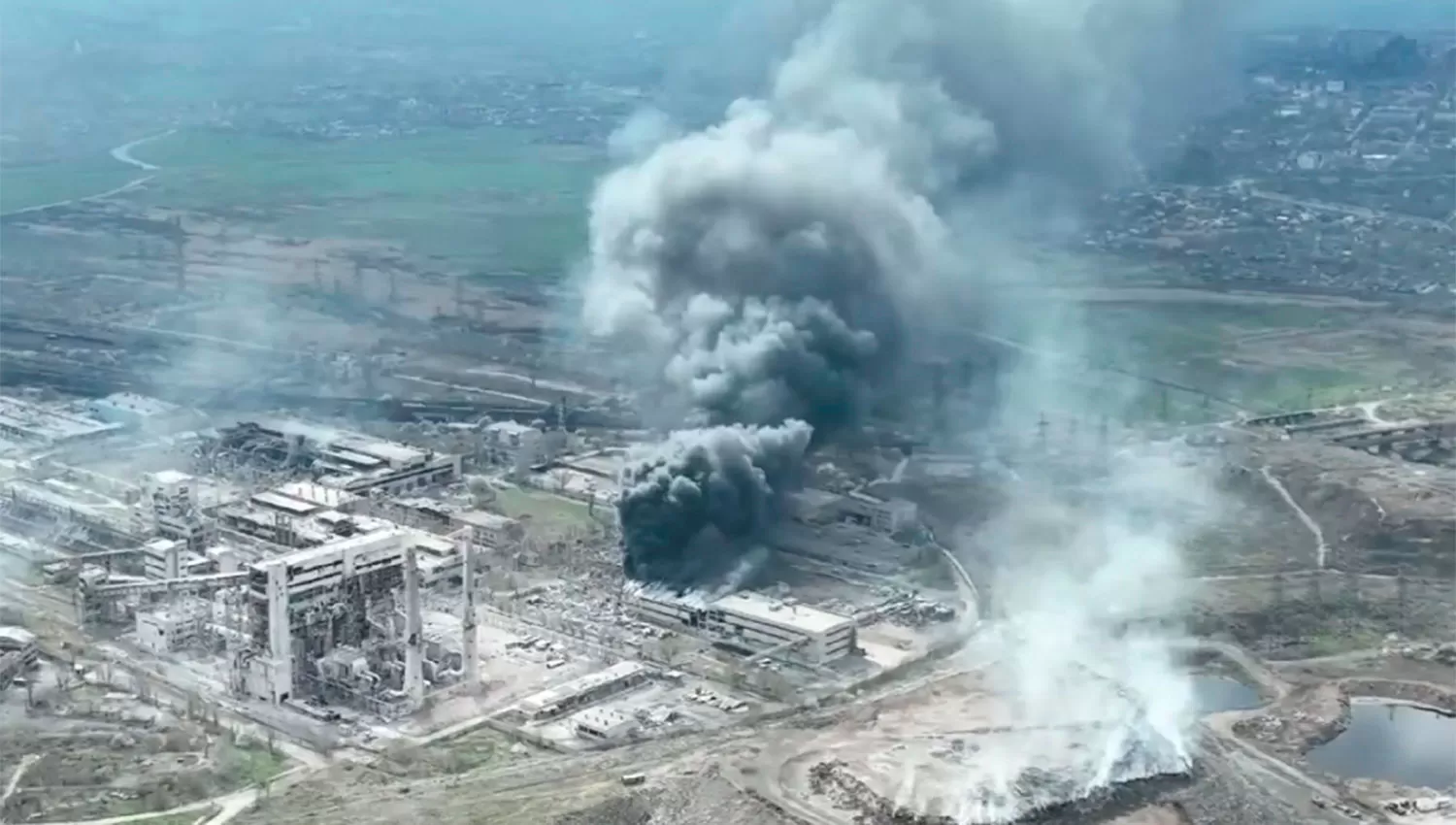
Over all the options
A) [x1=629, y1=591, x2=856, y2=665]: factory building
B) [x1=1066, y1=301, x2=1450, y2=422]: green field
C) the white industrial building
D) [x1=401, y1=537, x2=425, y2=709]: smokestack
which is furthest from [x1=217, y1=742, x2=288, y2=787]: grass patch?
[x1=1066, y1=301, x2=1450, y2=422]: green field

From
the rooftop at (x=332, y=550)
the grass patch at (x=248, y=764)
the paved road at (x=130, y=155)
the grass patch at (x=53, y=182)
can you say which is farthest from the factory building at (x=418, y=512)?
the paved road at (x=130, y=155)

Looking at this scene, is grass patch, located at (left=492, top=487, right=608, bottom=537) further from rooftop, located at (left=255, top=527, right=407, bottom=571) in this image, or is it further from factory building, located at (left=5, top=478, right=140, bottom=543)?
rooftop, located at (left=255, top=527, right=407, bottom=571)

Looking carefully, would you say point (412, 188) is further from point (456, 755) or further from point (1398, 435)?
point (456, 755)

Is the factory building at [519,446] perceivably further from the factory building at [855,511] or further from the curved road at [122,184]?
the curved road at [122,184]

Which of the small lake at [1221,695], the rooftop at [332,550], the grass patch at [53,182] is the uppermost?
the grass patch at [53,182]

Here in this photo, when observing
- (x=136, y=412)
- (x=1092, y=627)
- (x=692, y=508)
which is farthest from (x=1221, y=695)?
(x=136, y=412)

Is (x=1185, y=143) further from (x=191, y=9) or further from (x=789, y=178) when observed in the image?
(x=191, y=9)
